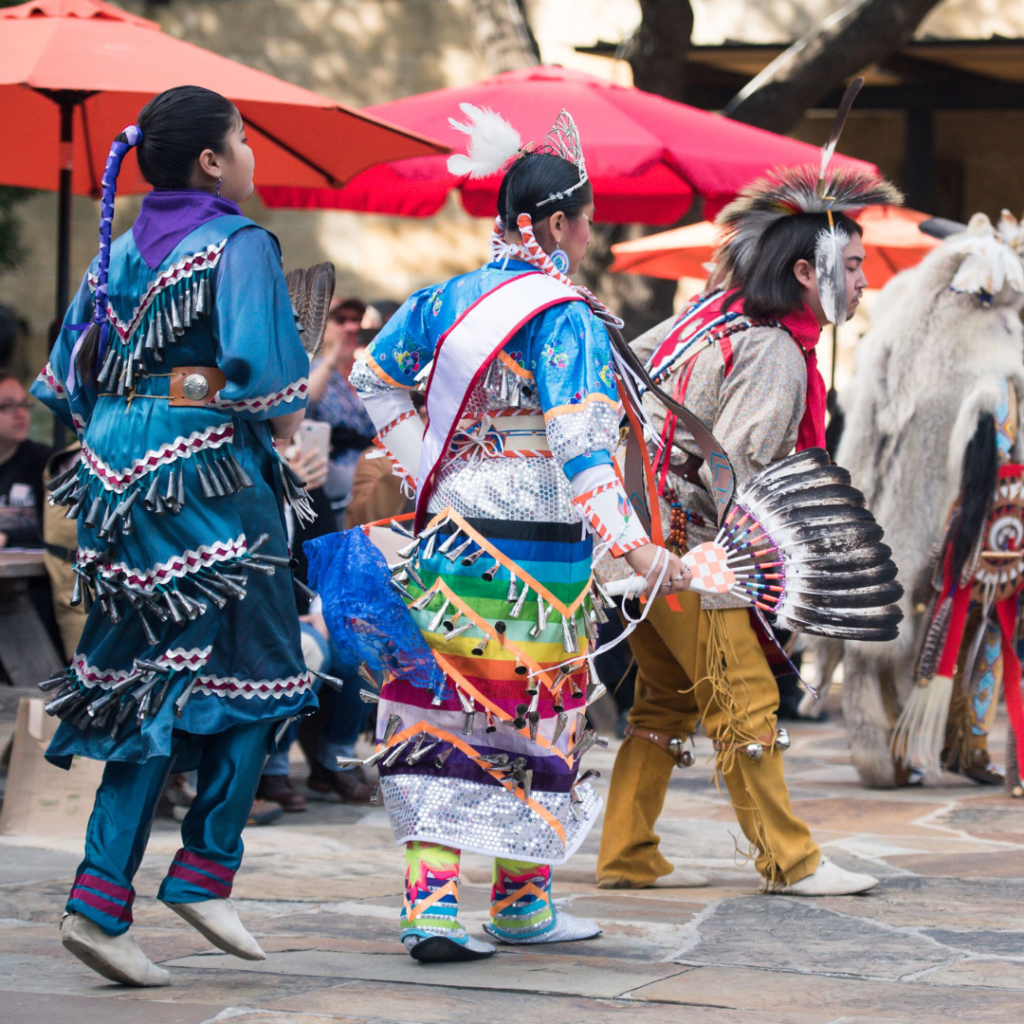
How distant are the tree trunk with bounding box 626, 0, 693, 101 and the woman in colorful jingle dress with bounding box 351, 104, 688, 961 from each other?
19.4 ft

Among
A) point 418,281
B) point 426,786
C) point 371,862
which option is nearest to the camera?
point 426,786

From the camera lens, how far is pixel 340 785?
5715 millimetres

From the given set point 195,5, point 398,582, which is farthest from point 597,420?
point 195,5

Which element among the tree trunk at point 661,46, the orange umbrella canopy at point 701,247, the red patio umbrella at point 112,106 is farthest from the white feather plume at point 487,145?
the tree trunk at point 661,46

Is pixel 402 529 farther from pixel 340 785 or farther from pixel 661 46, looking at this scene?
pixel 661 46

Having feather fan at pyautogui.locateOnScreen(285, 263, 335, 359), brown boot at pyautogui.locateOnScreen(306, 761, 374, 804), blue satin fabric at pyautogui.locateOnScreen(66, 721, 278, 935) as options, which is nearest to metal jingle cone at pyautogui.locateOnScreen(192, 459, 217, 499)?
blue satin fabric at pyautogui.locateOnScreen(66, 721, 278, 935)

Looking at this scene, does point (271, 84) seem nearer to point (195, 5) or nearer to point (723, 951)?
point (723, 951)

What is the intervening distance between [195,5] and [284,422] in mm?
10403

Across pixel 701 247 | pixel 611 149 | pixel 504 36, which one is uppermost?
pixel 504 36

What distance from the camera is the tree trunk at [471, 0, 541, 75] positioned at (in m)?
9.78

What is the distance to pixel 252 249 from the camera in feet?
10.3

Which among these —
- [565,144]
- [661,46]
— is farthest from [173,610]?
[661,46]

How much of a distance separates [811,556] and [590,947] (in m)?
1.00

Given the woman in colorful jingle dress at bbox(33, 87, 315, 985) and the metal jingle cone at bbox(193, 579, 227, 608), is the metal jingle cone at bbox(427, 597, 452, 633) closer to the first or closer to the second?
the woman in colorful jingle dress at bbox(33, 87, 315, 985)
